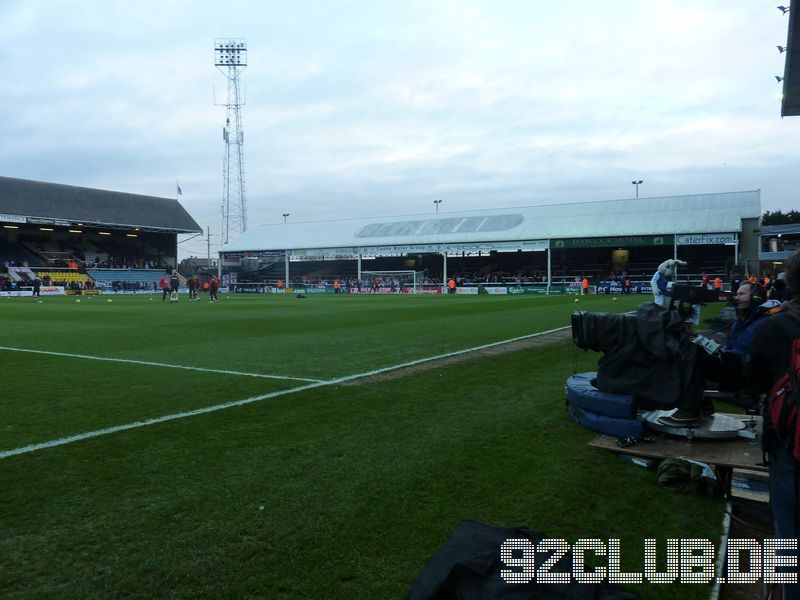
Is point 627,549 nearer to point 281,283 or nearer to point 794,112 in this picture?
point 794,112

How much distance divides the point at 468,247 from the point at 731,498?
144 ft

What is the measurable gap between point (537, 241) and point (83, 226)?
4699 centimetres

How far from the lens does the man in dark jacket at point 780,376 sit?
2.39m

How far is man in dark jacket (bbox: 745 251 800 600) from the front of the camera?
2.39 m

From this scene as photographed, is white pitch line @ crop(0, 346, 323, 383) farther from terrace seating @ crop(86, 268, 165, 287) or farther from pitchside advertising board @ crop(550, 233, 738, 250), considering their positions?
terrace seating @ crop(86, 268, 165, 287)

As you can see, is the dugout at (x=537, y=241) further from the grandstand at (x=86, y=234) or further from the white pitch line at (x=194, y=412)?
the white pitch line at (x=194, y=412)

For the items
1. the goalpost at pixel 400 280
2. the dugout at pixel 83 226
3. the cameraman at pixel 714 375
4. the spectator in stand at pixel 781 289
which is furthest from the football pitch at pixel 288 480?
the dugout at pixel 83 226

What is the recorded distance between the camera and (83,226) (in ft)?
188

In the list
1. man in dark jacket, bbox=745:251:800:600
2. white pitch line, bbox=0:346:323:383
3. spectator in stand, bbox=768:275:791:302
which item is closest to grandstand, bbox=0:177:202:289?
white pitch line, bbox=0:346:323:383

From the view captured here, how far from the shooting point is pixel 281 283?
58906mm

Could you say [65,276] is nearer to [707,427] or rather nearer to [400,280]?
[400,280]

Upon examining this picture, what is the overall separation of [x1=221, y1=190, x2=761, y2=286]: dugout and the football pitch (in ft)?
123

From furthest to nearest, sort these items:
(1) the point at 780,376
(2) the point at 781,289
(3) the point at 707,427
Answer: (2) the point at 781,289
(3) the point at 707,427
(1) the point at 780,376

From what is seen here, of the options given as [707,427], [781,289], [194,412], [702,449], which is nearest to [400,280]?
[781,289]
